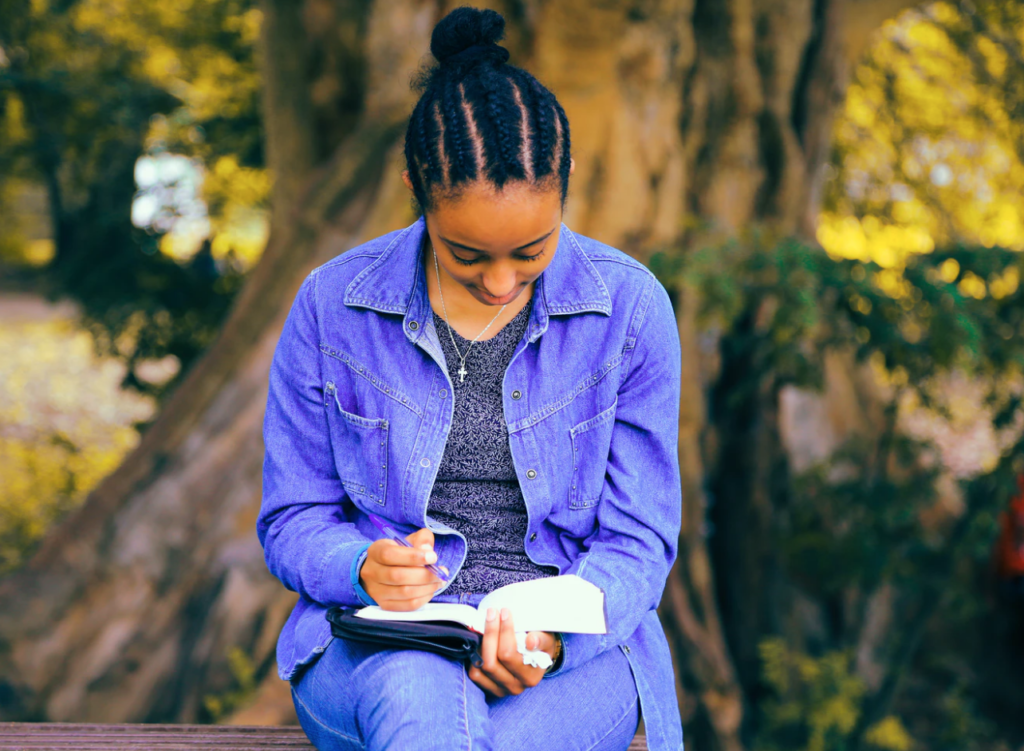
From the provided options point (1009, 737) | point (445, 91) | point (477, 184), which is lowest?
point (1009, 737)

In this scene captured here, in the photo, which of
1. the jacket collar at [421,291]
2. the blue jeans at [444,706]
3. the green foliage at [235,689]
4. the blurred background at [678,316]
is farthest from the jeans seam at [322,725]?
the green foliage at [235,689]

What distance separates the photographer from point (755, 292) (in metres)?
3.42

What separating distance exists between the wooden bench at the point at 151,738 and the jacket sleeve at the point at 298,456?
0.44 meters

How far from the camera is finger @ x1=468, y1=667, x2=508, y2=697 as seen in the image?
1566 mm

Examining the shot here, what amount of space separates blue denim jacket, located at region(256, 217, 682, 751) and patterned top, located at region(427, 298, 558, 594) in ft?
0.09

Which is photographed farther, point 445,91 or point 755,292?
point 755,292

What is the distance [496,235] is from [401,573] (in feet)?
1.87

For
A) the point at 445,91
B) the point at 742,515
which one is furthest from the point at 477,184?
the point at 742,515

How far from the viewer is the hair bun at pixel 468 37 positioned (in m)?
1.67

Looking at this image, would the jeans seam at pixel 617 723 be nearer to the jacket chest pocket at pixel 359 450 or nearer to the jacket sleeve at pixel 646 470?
the jacket sleeve at pixel 646 470

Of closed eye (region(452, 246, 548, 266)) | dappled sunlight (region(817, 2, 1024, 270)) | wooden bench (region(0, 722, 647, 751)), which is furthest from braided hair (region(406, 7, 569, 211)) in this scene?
dappled sunlight (region(817, 2, 1024, 270))

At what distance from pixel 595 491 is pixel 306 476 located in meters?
0.54

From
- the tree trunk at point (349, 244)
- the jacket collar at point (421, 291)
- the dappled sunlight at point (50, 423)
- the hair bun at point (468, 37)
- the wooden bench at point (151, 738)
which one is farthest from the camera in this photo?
the dappled sunlight at point (50, 423)

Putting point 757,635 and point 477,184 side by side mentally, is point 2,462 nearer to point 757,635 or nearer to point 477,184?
point 757,635
